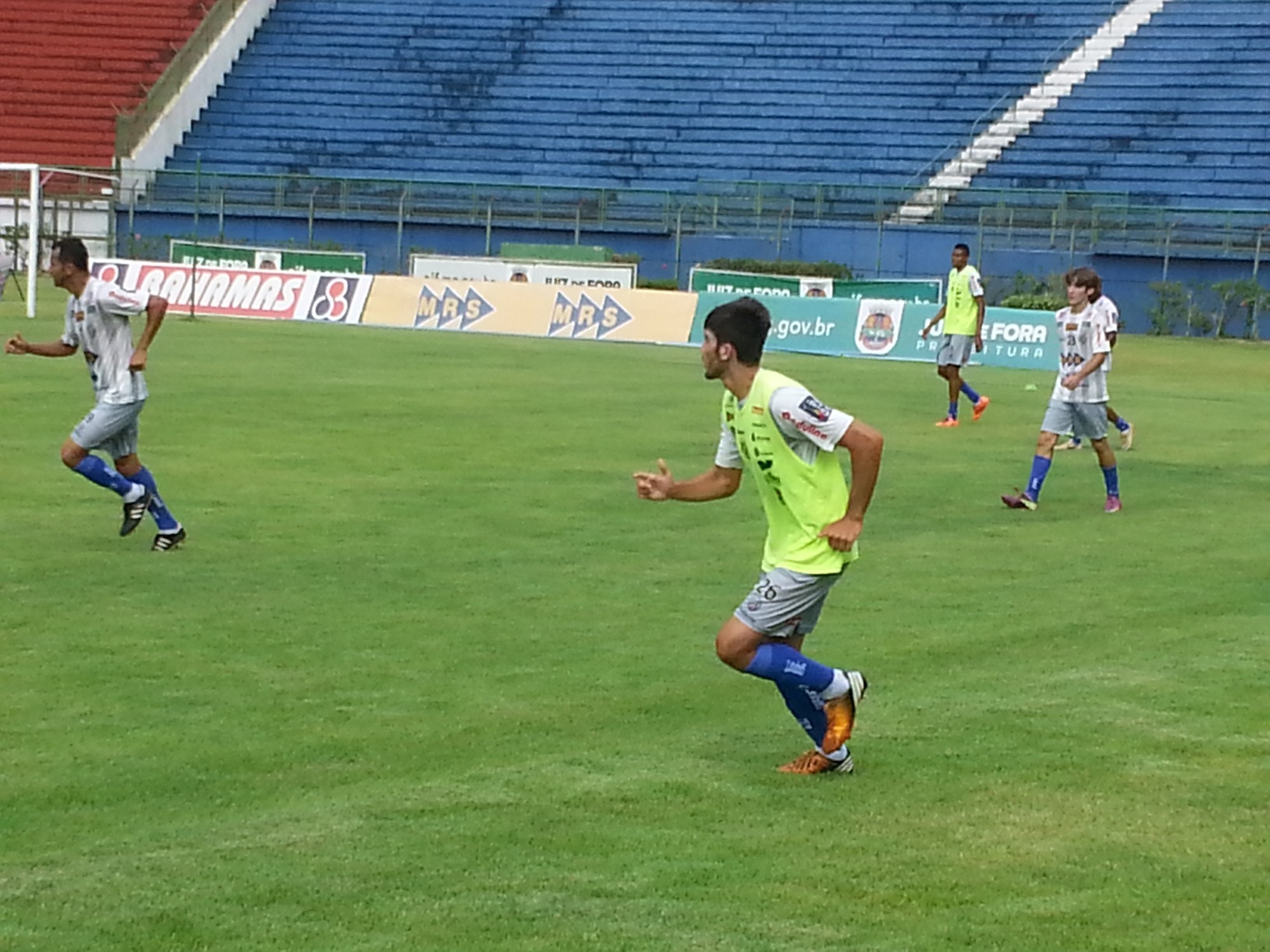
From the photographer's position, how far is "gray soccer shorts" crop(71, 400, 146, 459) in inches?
477

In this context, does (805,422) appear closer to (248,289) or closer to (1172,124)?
(248,289)

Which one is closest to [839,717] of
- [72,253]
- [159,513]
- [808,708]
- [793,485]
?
[808,708]

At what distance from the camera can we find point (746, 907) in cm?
577

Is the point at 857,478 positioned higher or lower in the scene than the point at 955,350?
higher

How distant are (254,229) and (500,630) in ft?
127

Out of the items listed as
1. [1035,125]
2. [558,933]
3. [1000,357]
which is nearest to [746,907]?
[558,933]

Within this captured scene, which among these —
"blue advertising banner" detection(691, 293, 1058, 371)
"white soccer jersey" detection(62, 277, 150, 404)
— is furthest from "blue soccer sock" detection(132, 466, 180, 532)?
"blue advertising banner" detection(691, 293, 1058, 371)

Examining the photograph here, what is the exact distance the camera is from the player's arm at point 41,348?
1195cm

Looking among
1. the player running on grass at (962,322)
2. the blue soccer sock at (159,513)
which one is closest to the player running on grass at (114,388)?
the blue soccer sock at (159,513)

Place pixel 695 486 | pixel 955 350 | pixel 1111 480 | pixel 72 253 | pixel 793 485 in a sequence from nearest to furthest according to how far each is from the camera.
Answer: pixel 793 485
pixel 695 486
pixel 72 253
pixel 1111 480
pixel 955 350

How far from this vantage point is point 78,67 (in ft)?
173

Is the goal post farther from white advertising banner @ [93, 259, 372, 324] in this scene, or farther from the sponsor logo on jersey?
the sponsor logo on jersey

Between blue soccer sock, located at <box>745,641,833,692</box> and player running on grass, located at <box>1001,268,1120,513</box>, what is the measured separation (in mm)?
8010

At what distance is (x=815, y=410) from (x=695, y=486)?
2.35 feet
